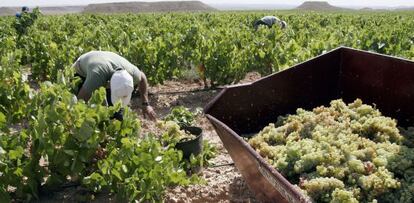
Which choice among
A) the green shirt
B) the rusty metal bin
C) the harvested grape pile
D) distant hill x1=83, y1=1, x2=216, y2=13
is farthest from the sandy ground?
distant hill x1=83, y1=1, x2=216, y2=13

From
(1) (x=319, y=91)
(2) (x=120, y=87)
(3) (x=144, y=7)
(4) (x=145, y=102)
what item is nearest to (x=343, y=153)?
(1) (x=319, y=91)

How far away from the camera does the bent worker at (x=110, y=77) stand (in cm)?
415

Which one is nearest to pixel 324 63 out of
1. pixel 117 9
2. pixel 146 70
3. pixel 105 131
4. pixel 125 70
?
pixel 125 70

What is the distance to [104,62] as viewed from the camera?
4.59m

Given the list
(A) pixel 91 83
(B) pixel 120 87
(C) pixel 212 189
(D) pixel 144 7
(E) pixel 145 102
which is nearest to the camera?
(B) pixel 120 87

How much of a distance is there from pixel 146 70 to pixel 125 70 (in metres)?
3.48

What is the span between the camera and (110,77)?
4.61 m

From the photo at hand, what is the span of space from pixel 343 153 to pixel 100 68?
8.57 ft

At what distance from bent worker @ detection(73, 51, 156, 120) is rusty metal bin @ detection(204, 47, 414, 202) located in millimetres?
942

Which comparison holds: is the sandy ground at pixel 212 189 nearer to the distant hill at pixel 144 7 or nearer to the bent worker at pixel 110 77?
the bent worker at pixel 110 77

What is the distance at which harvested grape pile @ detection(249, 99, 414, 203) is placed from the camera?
2918 millimetres

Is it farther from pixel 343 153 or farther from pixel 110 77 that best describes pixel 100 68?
pixel 343 153

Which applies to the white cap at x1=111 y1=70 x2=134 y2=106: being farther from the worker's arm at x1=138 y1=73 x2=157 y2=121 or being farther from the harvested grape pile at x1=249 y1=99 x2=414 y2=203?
the harvested grape pile at x1=249 y1=99 x2=414 y2=203

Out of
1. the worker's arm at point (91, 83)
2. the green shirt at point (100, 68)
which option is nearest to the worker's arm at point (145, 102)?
the green shirt at point (100, 68)
